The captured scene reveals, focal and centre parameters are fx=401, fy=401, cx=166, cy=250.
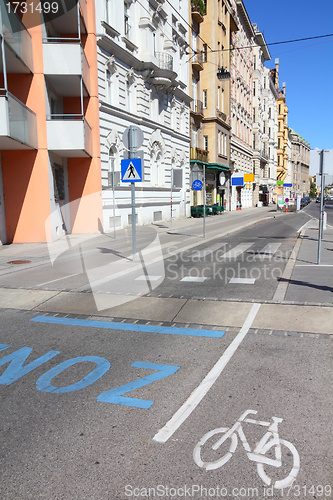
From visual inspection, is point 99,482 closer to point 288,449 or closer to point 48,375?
point 288,449

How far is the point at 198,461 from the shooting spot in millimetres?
2811

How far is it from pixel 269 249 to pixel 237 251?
50.3 inches

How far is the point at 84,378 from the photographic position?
4152 millimetres

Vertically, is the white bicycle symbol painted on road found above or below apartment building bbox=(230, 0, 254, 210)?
below

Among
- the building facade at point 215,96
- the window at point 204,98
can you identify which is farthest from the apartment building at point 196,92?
the window at point 204,98

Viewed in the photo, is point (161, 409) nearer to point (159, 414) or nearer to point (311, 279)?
point (159, 414)

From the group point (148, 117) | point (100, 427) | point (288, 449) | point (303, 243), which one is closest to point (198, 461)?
point (288, 449)

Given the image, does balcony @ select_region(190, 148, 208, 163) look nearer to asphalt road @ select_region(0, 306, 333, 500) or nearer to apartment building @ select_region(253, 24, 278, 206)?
A: apartment building @ select_region(253, 24, 278, 206)

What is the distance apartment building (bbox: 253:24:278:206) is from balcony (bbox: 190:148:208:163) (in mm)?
27725

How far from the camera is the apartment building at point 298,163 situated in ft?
429

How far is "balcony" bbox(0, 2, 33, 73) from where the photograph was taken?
1290 cm

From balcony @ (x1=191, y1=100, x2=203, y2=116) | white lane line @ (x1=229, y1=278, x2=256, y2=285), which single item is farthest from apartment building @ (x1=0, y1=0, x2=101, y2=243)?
balcony @ (x1=191, y1=100, x2=203, y2=116)

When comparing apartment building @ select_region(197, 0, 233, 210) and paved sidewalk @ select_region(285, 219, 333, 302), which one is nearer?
paved sidewalk @ select_region(285, 219, 333, 302)

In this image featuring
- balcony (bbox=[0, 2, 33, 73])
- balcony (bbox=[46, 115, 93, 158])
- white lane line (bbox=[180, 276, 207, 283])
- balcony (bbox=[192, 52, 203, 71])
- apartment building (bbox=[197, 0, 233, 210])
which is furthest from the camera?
apartment building (bbox=[197, 0, 233, 210])
